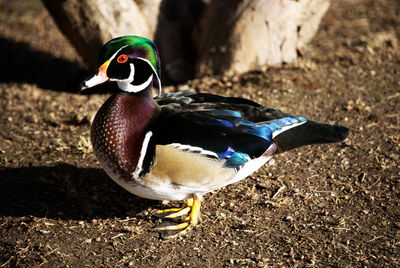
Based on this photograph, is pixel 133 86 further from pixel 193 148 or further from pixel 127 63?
pixel 193 148

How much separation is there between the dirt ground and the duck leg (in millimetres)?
54

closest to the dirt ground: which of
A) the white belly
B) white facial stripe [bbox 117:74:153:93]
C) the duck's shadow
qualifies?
the duck's shadow

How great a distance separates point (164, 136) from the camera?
2908 millimetres

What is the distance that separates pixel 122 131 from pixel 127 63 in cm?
39

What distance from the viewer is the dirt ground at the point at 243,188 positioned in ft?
9.80

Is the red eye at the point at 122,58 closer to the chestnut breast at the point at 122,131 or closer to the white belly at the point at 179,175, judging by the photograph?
the chestnut breast at the point at 122,131

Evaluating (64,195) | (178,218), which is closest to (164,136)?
(178,218)

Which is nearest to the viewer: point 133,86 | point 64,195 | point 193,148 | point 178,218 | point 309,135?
point 193,148

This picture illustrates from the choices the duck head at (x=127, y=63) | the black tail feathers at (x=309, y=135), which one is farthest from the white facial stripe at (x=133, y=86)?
the black tail feathers at (x=309, y=135)

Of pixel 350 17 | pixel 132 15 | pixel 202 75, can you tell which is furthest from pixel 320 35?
pixel 132 15

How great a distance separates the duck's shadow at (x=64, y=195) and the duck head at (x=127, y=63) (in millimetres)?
877

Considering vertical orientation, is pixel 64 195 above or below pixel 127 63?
below

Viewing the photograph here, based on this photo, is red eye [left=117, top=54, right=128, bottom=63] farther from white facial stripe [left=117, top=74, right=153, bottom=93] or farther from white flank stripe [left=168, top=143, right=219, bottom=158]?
white flank stripe [left=168, top=143, right=219, bottom=158]

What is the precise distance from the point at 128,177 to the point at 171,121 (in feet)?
1.34
